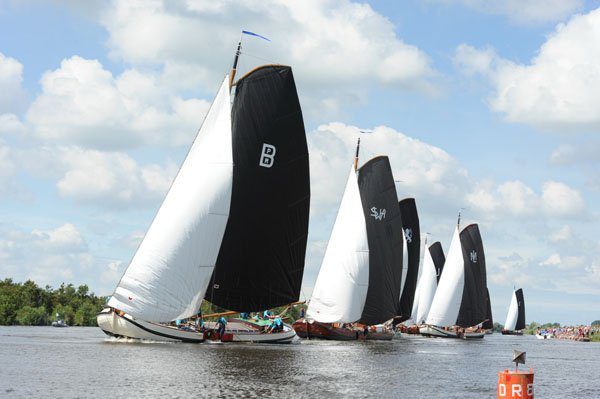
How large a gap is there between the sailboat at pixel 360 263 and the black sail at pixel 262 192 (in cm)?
1666

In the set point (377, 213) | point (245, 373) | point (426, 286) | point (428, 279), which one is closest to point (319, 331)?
point (377, 213)

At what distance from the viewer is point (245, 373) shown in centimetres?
4797

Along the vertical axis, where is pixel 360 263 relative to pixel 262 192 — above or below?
below

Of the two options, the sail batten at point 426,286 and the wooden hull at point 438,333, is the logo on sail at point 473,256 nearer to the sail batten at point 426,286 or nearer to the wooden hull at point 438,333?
the sail batten at point 426,286

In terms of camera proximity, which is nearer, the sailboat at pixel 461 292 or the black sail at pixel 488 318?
the sailboat at pixel 461 292

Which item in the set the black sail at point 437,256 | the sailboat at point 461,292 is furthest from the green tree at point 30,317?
the black sail at point 437,256

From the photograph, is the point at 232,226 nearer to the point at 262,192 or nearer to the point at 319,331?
the point at 262,192

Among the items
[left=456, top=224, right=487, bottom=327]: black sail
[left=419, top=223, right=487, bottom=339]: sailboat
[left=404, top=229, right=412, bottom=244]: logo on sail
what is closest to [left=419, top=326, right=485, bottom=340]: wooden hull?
[left=419, top=223, right=487, bottom=339]: sailboat

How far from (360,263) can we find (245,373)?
4340 cm

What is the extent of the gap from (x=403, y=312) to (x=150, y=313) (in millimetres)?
56098

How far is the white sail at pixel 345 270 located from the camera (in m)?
89.1

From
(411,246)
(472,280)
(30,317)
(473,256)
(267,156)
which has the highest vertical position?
(473,256)

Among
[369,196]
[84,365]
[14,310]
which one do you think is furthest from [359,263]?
[14,310]

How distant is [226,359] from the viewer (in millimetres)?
55438
